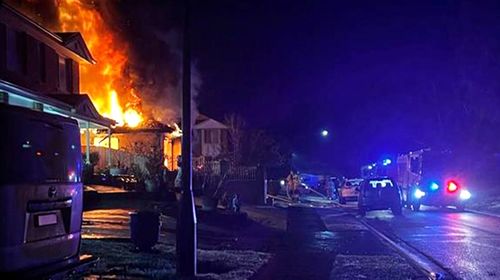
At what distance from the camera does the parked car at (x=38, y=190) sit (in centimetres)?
638

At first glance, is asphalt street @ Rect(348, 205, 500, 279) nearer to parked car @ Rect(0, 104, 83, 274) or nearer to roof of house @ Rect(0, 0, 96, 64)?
parked car @ Rect(0, 104, 83, 274)

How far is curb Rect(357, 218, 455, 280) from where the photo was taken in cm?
1116

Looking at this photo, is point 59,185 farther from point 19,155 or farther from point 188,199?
point 188,199

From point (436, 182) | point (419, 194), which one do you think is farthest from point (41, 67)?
point (436, 182)

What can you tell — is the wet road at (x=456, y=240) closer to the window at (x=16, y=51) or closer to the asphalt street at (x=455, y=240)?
the asphalt street at (x=455, y=240)

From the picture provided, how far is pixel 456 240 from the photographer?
1644 centimetres

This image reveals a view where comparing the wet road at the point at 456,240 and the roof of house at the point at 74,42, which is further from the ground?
the roof of house at the point at 74,42

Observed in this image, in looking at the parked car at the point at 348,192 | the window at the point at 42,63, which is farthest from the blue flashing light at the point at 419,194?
the window at the point at 42,63

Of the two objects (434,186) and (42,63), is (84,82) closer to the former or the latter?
(42,63)

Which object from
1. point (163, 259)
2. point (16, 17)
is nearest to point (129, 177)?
point (16, 17)

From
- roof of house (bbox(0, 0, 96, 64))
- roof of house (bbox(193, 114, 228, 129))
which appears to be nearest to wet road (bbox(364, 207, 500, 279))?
roof of house (bbox(0, 0, 96, 64))

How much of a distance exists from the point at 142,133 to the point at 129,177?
12.9 meters

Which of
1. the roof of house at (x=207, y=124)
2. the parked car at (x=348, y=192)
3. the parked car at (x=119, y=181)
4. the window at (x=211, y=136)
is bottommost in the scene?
the parked car at (x=348, y=192)

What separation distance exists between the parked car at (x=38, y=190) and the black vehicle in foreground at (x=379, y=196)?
21476 mm
